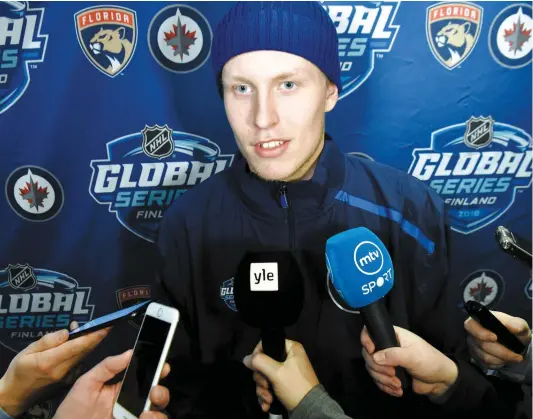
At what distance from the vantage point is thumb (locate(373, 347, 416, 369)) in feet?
2.75

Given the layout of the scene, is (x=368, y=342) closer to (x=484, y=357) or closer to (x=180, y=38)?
(x=484, y=357)

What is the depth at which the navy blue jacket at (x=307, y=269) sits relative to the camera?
4.04 ft

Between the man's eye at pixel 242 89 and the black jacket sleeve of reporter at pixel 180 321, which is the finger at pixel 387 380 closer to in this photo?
the black jacket sleeve of reporter at pixel 180 321

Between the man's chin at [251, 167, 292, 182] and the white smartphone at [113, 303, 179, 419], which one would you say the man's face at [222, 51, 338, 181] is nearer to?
the man's chin at [251, 167, 292, 182]

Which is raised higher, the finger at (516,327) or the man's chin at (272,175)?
the man's chin at (272,175)

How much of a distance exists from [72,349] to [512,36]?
4.86 ft

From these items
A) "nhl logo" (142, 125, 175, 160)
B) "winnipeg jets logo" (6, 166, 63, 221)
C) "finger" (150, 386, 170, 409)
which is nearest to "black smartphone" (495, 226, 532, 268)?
"finger" (150, 386, 170, 409)

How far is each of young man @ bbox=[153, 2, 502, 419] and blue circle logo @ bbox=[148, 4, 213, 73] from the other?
18cm

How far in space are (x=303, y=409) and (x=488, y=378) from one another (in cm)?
59

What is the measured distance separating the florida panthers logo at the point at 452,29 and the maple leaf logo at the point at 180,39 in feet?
2.25

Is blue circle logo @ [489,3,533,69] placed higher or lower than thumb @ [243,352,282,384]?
higher

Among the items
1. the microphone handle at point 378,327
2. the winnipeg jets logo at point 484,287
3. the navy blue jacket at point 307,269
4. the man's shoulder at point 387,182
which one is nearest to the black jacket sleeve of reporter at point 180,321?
the navy blue jacket at point 307,269

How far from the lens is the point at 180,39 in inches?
49.3

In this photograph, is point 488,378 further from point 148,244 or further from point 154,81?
point 154,81
